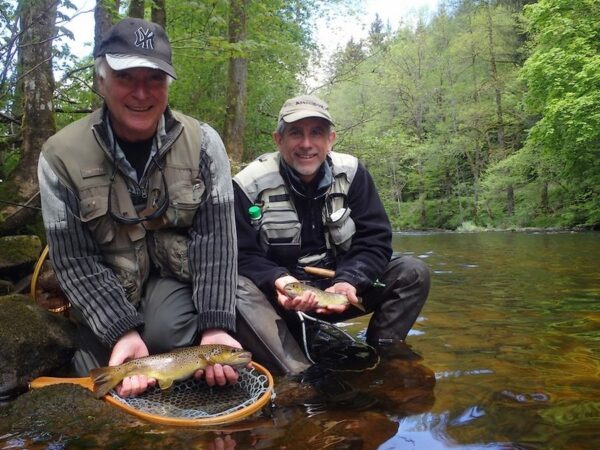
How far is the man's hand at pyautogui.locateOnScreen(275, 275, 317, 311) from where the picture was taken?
3293mm

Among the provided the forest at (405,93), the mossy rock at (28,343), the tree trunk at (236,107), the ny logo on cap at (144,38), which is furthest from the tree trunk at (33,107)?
the tree trunk at (236,107)

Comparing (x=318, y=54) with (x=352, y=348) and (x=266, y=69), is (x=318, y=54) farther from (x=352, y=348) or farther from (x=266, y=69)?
(x=352, y=348)

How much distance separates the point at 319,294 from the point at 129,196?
132 centimetres

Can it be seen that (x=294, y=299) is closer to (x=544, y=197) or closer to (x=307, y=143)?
(x=307, y=143)

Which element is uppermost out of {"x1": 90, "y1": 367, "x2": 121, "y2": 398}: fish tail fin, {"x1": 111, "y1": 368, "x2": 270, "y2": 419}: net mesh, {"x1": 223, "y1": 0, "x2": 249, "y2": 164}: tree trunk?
{"x1": 223, "y1": 0, "x2": 249, "y2": 164}: tree trunk

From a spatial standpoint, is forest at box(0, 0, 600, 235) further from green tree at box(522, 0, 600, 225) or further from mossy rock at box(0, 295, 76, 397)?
mossy rock at box(0, 295, 76, 397)

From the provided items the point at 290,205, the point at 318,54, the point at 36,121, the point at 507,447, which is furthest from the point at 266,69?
the point at 507,447

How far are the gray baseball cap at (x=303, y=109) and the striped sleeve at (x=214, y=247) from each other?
67 cm

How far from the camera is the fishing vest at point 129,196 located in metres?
2.89

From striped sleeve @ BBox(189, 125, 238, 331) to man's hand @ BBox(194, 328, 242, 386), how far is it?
0.15 ft

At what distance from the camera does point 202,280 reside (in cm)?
311

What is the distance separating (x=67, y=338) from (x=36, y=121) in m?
3.69

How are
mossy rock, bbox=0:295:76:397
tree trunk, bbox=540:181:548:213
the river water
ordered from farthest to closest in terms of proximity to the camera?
1. tree trunk, bbox=540:181:548:213
2. mossy rock, bbox=0:295:76:397
3. the river water

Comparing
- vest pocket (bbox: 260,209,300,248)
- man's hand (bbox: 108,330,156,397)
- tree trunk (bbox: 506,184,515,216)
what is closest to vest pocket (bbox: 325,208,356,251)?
vest pocket (bbox: 260,209,300,248)
